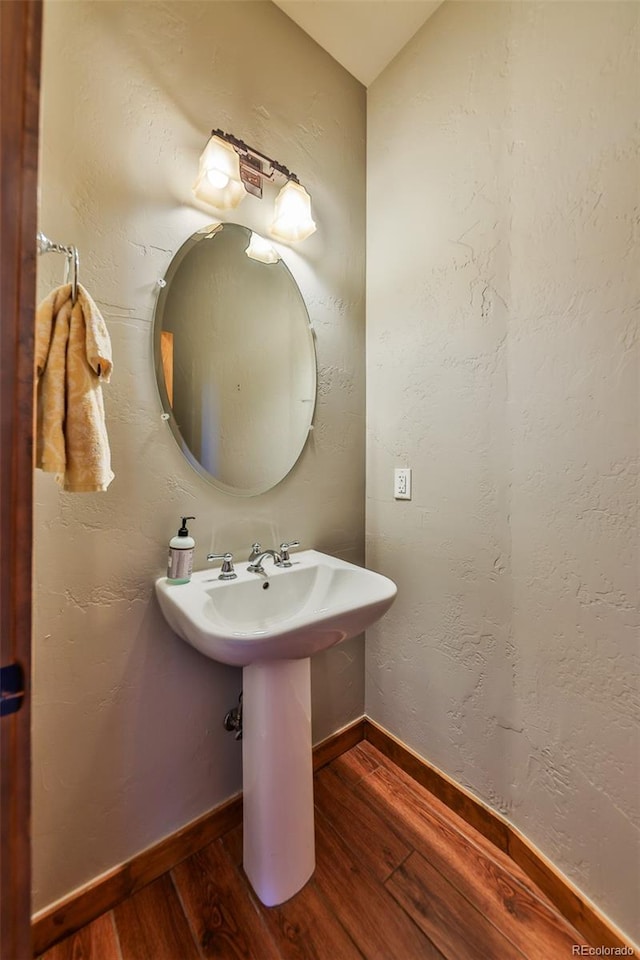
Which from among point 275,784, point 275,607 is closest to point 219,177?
point 275,607

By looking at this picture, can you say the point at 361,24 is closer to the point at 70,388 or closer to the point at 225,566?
the point at 70,388

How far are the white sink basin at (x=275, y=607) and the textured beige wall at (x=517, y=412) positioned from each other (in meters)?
0.33

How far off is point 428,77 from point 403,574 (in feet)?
5.62

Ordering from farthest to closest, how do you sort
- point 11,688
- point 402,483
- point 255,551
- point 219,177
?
Answer: point 402,483 < point 255,551 < point 219,177 < point 11,688

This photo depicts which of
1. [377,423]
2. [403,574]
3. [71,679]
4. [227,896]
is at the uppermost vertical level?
[377,423]

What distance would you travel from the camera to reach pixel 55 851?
0.86m

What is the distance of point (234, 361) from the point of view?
115 centimetres

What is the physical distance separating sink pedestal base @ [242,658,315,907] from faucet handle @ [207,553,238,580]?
0.24 m

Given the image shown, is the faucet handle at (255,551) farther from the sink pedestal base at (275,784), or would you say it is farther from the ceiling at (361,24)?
the ceiling at (361,24)

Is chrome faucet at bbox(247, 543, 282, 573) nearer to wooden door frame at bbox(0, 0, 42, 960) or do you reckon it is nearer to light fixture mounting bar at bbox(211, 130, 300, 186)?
wooden door frame at bbox(0, 0, 42, 960)

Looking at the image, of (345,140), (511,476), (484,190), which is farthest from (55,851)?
(345,140)

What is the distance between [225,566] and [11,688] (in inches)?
26.4

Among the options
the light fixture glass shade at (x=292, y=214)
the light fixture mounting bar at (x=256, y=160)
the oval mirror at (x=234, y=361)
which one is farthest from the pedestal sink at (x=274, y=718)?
the light fixture mounting bar at (x=256, y=160)

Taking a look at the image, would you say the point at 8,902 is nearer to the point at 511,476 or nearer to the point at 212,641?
the point at 212,641
